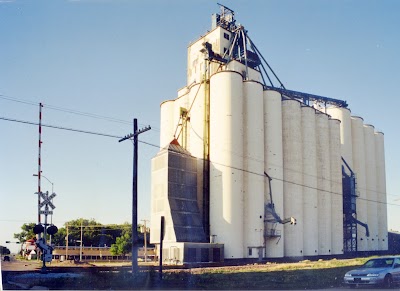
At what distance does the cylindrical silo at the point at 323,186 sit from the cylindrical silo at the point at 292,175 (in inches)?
176

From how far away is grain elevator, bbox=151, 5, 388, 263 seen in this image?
149 ft

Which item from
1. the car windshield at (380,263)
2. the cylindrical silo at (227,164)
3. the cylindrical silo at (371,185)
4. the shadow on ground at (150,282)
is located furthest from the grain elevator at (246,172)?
the car windshield at (380,263)

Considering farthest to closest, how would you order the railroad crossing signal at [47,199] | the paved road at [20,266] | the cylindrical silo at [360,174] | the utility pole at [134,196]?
the cylindrical silo at [360,174] → the paved road at [20,266] → the railroad crossing signal at [47,199] → the utility pole at [134,196]

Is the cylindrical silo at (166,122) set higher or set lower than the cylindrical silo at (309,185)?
higher

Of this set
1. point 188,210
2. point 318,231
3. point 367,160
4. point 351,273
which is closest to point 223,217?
point 188,210

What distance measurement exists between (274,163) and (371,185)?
2496cm

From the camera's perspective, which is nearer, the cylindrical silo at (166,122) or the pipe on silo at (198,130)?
the pipe on silo at (198,130)

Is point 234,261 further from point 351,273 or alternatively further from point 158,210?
point 351,273

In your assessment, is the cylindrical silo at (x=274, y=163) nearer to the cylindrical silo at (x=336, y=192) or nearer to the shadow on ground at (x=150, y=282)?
the cylindrical silo at (x=336, y=192)

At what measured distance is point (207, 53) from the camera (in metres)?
55.6

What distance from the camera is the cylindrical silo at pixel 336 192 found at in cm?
5731

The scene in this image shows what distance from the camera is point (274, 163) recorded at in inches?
1976

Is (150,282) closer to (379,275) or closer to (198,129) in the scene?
(379,275)

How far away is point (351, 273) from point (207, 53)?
40.3 meters
